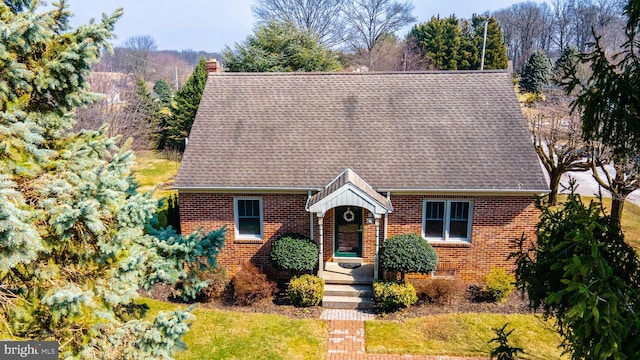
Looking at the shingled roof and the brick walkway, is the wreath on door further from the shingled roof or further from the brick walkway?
the brick walkway

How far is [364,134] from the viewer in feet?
48.8

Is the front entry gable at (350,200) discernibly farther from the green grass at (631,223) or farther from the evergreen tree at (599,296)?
the green grass at (631,223)

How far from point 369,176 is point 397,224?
1.84 meters

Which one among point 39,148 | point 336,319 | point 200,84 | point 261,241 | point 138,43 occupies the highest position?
point 138,43

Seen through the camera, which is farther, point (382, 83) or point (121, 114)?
point (121, 114)

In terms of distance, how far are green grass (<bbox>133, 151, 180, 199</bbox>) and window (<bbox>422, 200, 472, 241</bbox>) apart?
17.2m

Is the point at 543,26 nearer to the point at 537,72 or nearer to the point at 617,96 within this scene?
the point at 537,72

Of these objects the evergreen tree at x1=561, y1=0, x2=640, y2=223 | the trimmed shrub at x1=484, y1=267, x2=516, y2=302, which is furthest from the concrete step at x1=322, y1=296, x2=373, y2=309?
the evergreen tree at x1=561, y1=0, x2=640, y2=223

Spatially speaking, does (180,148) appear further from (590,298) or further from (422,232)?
(590,298)

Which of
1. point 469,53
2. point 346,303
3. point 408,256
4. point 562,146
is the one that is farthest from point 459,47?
point 346,303

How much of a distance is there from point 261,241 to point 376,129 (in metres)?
5.70

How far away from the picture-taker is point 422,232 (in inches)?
540

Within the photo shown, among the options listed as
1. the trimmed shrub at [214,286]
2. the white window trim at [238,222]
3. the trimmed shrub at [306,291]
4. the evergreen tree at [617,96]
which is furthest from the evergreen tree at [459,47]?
A: the evergreen tree at [617,96]

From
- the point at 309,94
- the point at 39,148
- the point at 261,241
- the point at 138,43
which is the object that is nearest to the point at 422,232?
the point at 261,241
